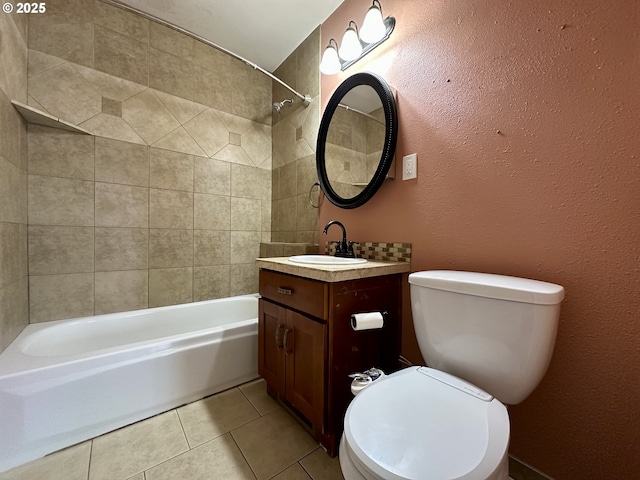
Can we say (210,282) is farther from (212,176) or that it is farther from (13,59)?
(13,59)

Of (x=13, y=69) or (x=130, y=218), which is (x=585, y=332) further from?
(x=13, y=69)

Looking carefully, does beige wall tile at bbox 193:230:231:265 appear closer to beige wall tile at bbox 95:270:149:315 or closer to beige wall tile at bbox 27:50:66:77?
beige wall tile at bbox 95:270:149:315

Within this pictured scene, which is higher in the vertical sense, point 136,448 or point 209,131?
point 209,131

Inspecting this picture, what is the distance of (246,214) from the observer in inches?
87.2

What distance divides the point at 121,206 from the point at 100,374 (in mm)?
1051

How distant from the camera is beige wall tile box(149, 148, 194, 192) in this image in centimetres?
180

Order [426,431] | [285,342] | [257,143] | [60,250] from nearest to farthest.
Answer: [426,431], [285,342], [60,250], [257,143]

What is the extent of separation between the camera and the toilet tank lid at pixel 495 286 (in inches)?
27.0

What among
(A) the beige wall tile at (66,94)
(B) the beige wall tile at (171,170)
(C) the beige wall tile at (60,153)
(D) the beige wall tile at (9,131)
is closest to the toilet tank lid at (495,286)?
(B) the beige wall tile at (171,170)

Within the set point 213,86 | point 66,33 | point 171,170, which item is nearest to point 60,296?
point 171,170

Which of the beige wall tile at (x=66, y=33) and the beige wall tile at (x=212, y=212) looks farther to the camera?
the beige wall tile at (x=212, y=212)

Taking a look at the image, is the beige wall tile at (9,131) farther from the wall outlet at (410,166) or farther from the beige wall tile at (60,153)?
the wall outlet at (410,166)

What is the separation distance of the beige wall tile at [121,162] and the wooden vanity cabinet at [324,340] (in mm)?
1207

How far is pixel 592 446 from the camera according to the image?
0.79m
